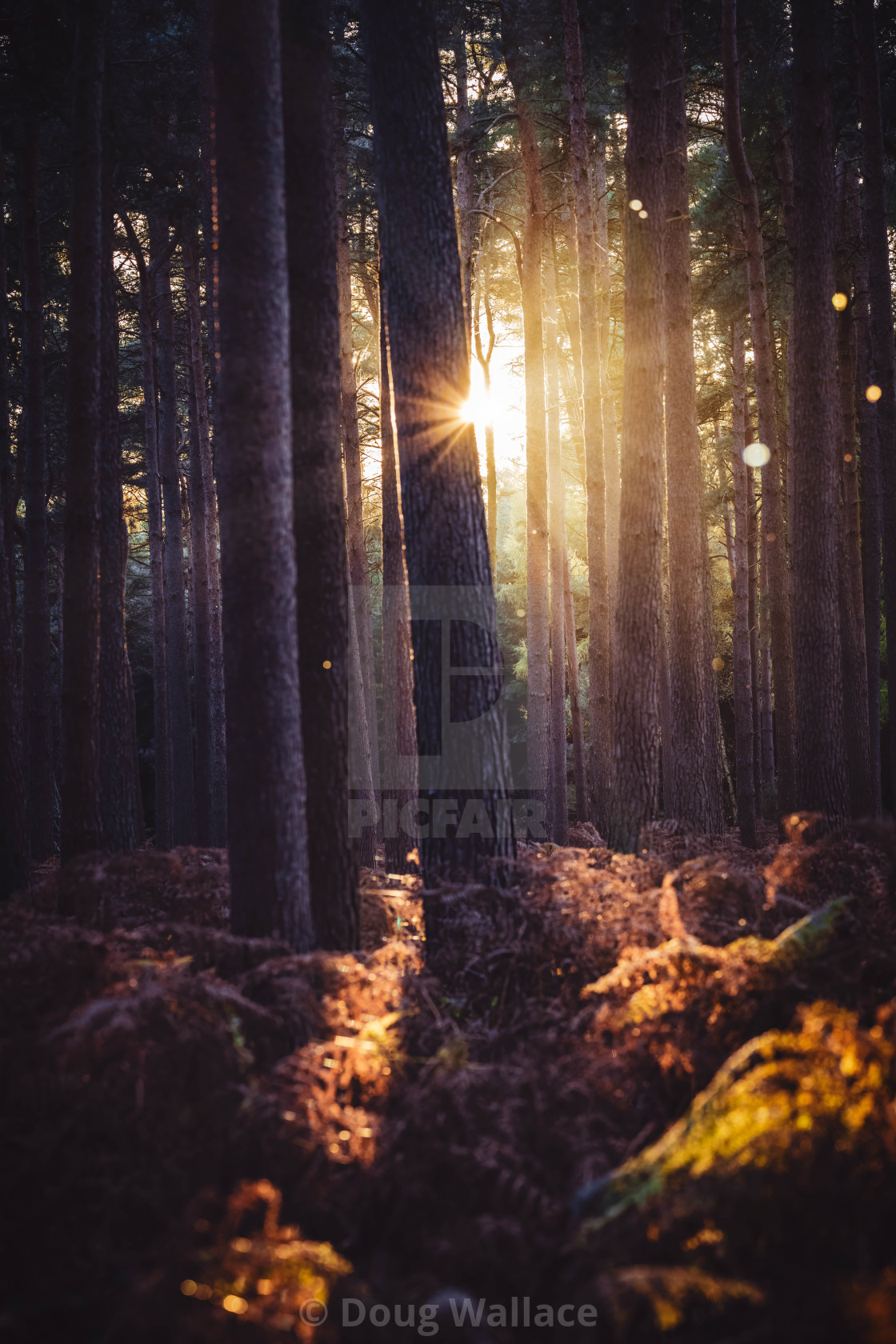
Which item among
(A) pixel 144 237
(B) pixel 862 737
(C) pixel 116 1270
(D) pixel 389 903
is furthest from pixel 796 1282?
(A) pixel 144 237

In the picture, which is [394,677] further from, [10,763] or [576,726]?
[576,726]

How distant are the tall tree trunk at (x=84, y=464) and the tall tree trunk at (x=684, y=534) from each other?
21.1ft

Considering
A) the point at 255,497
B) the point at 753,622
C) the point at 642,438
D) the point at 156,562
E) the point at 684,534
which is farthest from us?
the point at 753,622

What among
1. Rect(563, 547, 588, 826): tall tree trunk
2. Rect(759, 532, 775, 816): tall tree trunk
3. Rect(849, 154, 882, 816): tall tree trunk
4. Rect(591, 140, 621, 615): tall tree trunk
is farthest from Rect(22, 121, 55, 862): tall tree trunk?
Rect(759, 532, 775, 816): tall tree trunk

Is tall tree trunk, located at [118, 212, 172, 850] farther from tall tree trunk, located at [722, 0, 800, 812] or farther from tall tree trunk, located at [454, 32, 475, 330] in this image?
tall tree trunk, located at [722, 0, 800, 812]

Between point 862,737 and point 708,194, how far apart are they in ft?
36.4

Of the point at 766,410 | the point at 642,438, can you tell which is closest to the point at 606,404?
the point at 766,410

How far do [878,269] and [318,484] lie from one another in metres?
9.50

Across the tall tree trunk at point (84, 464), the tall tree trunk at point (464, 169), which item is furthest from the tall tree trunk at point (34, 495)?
the tall tree trunk at point (464, 169)

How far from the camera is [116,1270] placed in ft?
7.30

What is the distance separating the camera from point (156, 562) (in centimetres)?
1712

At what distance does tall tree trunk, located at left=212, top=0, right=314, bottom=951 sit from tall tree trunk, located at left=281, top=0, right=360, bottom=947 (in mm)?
545

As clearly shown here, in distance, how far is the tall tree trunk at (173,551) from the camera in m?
15.0

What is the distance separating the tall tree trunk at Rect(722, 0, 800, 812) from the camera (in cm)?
1107
